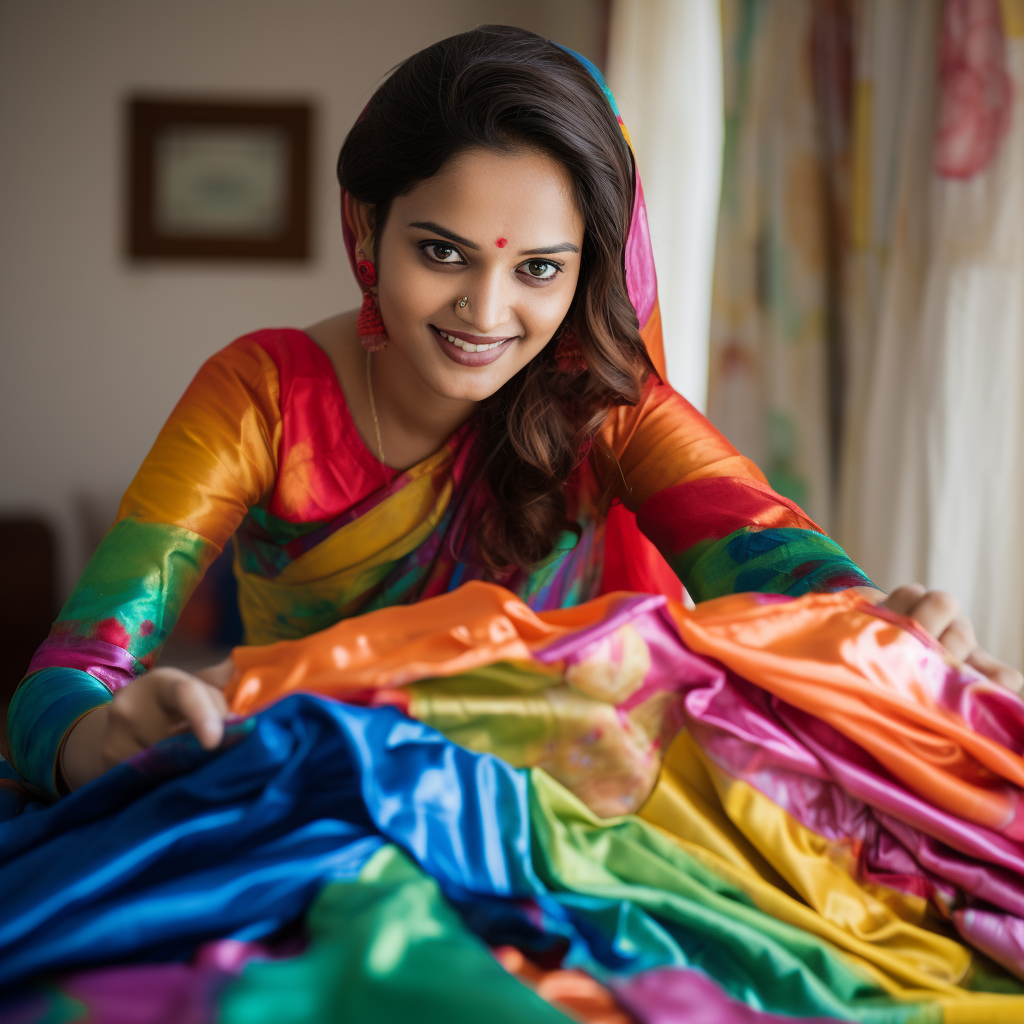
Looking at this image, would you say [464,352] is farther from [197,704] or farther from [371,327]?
[197,704]

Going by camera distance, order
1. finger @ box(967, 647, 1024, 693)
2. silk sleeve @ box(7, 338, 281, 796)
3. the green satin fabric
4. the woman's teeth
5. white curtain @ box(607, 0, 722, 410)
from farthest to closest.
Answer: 1. white curtain @ box(607, 0, 722, 410)
2. the woman's teeth
3. silk sleeve @ box(7, 338, 281, 796)
4. finger @ box(967, 647, 1024, 693)
5. the green satin fabric

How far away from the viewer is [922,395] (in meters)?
1.82

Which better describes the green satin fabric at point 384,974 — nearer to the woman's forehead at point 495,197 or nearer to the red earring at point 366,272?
the woman's forehead at point 495,197

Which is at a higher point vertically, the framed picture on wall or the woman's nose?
the framed picture on wall

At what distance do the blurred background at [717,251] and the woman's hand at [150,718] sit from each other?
41.3 inches

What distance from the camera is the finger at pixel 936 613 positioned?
747 mm

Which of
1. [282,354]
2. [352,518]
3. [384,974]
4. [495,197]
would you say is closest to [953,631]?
[384,974]

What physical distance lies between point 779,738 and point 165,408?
343cm

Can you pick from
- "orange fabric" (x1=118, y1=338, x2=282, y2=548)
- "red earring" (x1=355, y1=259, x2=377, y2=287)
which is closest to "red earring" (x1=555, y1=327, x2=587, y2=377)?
"red earring" (x1=355, y1=259, x2=377, y2=287)

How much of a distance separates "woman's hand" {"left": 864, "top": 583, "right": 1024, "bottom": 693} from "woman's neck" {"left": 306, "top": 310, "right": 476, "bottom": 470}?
2.29ft

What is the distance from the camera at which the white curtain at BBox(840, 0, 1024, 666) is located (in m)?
1.66

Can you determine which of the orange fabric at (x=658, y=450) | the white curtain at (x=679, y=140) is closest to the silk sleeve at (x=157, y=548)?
the orange fabric at (x=658, y=450)

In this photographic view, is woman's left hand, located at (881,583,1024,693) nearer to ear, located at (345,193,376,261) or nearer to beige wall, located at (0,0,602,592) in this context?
ear, located at (345,193,376,261)

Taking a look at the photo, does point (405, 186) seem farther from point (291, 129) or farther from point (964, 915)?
point (291, 129)
